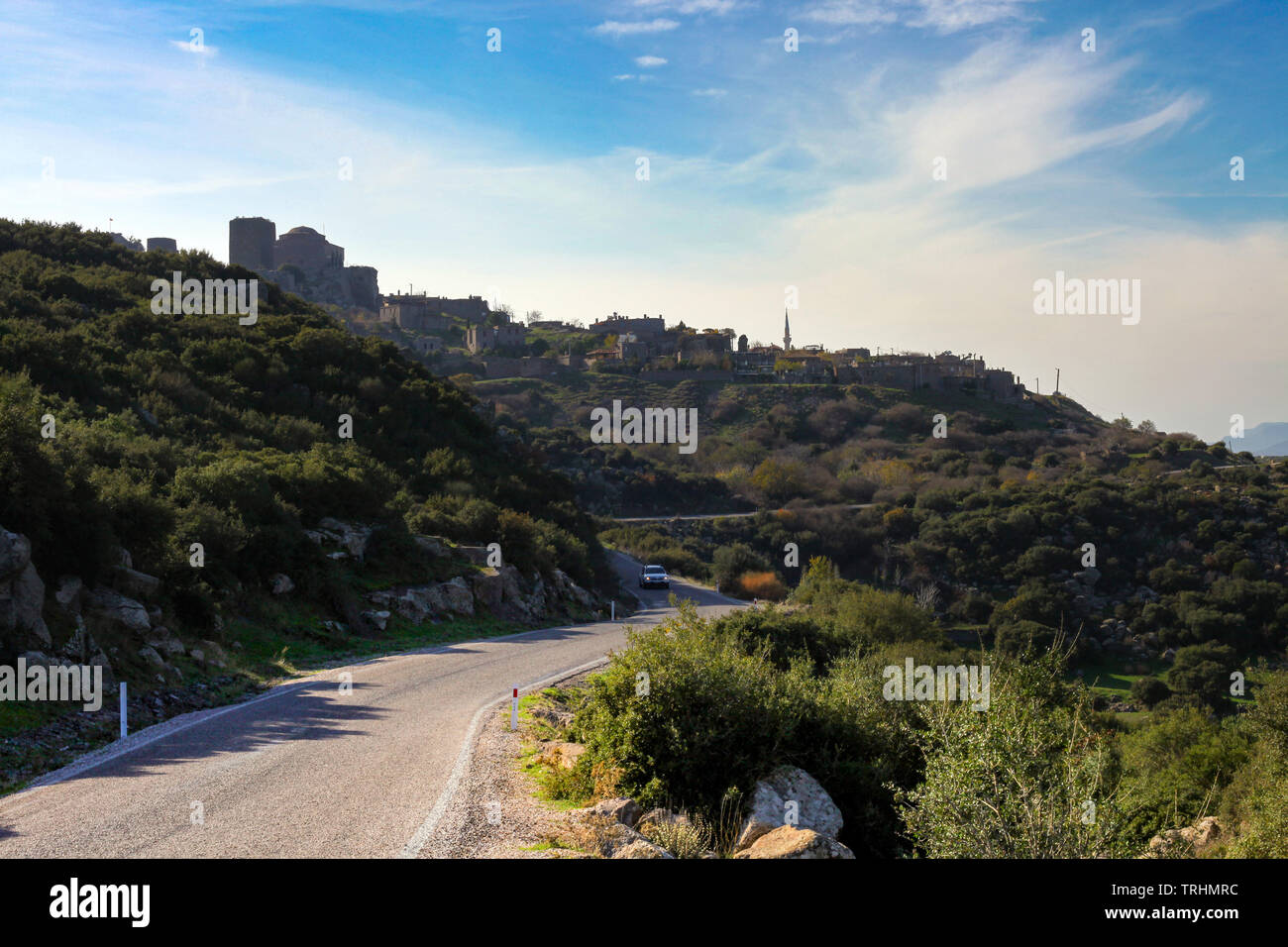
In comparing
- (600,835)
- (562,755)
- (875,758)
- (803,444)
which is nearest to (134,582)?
(562,755)

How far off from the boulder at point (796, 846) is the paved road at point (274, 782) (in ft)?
8.51

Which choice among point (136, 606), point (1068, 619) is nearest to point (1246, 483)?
point (1068, 619)

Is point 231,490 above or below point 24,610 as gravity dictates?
above

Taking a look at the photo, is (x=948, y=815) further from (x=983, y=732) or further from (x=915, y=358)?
(x=915, y=358)

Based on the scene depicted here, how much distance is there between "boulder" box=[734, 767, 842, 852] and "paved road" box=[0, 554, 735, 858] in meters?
2.79

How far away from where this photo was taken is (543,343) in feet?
421

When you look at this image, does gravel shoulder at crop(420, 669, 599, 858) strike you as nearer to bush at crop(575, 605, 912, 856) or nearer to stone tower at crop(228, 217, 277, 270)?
bush at crop(575, 605, 912, 856)

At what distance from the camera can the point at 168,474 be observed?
20281 millimetres

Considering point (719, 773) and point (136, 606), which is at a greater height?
point (136, 606)

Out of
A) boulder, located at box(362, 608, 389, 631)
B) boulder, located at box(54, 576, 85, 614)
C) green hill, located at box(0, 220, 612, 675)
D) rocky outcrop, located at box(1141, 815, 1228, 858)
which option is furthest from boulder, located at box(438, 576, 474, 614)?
rocky outcrop, located at box(1141, 815, 1228, 858)

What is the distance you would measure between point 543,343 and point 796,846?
124440mm

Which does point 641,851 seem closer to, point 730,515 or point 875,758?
point 875,758

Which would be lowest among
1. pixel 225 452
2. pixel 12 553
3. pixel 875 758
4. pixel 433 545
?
pixel 875 758
